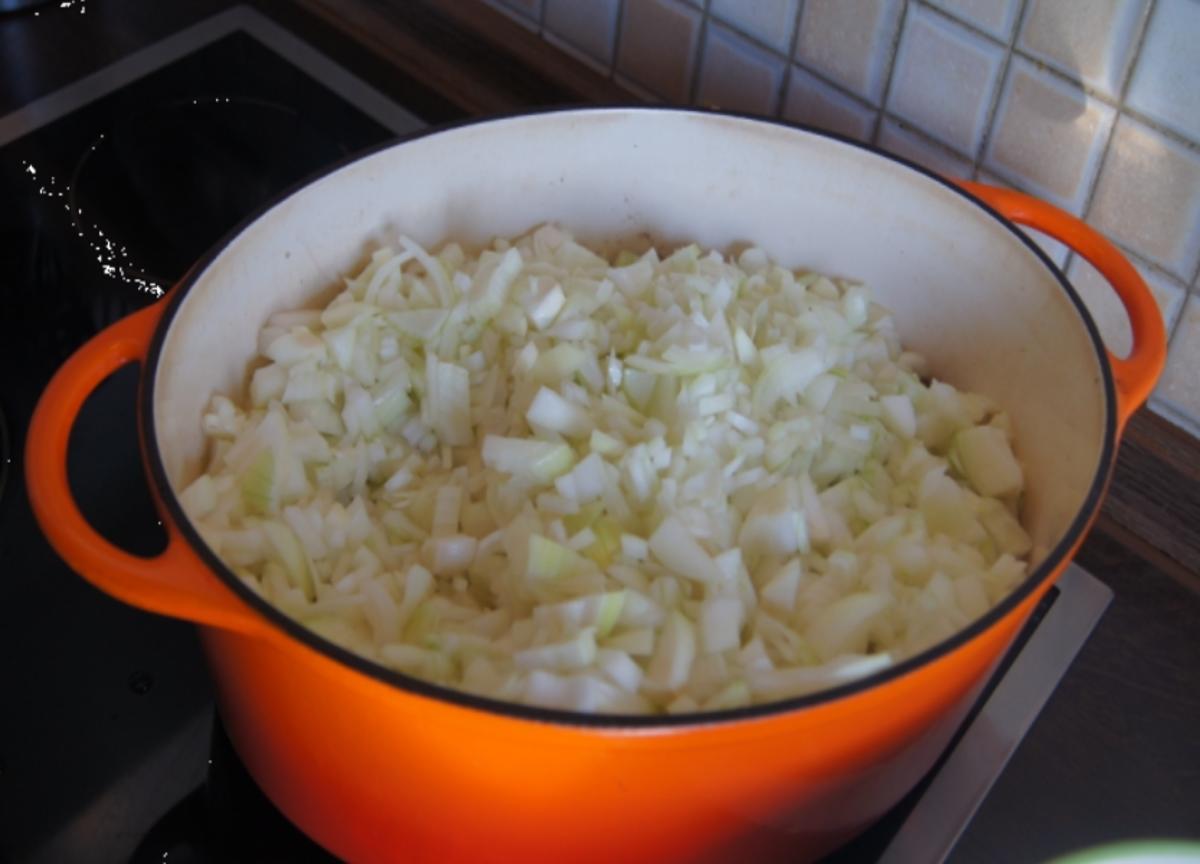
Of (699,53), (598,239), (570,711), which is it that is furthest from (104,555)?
(699,53)

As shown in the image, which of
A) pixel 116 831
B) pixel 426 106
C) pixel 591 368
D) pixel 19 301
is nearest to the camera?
pixel 116 831

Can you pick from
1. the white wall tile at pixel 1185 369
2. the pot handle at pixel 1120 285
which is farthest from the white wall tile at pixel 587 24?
the white wall tile at pixel 1185 369

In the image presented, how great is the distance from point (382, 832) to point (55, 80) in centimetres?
90

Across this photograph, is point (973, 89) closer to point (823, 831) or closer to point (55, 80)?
point (823, 831)

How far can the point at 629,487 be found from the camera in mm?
852

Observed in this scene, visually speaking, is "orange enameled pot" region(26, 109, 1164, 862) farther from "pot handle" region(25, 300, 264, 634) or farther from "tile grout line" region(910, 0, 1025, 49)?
"tile grout line" region(910, 0, 1025, 49)

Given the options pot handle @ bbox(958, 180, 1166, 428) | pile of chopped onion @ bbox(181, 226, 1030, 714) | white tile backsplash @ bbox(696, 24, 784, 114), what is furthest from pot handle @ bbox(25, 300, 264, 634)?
white tile backsplash @ bbox(696, 24, 784, 114)

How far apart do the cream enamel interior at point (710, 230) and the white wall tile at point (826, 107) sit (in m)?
0.13

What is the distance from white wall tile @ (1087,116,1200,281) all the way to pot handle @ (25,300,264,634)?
Result: 0.71 meters

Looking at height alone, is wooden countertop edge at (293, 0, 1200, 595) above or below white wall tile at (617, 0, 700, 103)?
below

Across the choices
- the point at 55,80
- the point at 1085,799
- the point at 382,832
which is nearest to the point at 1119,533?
the point at 1085,799

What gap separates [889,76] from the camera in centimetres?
107

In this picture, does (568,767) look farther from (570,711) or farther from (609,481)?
(609,481)

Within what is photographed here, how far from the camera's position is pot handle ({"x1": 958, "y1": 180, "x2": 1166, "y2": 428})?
0.82 m
